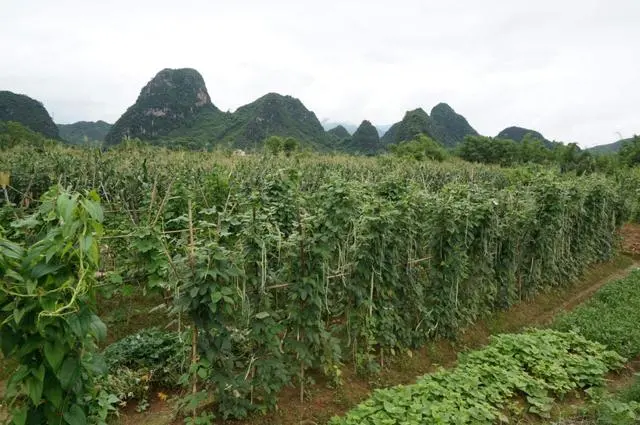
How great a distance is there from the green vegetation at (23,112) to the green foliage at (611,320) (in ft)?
154

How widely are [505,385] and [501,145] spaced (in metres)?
37.0

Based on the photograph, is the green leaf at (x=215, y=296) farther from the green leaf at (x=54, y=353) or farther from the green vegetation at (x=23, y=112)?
the green vegetation at (x=23, y=112)

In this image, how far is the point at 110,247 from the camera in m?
5.68

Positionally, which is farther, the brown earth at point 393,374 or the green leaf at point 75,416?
the brown earth at point 393,374

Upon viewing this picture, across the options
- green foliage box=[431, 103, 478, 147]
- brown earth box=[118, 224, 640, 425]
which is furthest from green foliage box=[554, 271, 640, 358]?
green foliage box=[431, 103, 478, 147]

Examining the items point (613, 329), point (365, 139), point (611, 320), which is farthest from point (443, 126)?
point (613, 329)

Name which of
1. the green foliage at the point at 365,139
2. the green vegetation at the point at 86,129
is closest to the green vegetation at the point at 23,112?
the green vegetation at the point at 86,129

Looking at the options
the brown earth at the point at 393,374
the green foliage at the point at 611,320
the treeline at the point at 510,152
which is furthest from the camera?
the treeline at the point at 510,152

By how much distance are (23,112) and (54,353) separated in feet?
167

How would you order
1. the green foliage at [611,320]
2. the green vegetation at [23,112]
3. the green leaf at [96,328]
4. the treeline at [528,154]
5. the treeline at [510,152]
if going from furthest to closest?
the green vegetation at [23,112], the treeline at [528,154], the treeline at [510,152], the green foliage at [611,320], the green leaf at [96,328]

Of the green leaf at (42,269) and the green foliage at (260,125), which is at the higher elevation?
the green foliage at (260,125)

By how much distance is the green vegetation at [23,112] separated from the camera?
40875 millimetres

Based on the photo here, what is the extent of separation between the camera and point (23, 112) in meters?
41.8

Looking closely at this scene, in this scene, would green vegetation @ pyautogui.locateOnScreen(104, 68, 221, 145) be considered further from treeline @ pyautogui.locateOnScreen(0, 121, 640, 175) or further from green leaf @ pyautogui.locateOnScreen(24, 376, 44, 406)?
green leaf @ pyautogui.locateOnScreen(24, 376, 44, 406)
